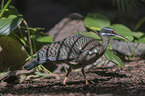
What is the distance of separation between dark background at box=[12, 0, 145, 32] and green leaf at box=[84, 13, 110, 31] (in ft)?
23.3

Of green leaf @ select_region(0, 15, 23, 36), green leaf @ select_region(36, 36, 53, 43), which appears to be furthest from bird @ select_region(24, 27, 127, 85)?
green leaf @ select_region(36, 36, 53, 43)

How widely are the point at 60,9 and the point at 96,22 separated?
908 centimetres

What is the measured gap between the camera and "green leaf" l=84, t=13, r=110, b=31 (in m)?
5.38

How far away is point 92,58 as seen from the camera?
3871 mm

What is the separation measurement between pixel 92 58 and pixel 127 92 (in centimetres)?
106

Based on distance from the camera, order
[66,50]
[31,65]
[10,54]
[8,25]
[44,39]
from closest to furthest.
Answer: [31,65], [66,50], [8,25], [10,54], [44,39]

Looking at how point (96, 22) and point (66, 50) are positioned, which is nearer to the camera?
point (66, 50)

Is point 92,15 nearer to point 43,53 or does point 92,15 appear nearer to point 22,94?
point 43,53

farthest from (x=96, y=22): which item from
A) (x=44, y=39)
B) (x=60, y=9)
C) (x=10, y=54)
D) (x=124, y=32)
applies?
(x=60, y=9)

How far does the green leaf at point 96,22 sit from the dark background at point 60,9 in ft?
23.3

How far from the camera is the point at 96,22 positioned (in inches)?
218

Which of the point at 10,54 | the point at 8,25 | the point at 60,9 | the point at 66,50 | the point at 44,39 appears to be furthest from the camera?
the point at 60,9

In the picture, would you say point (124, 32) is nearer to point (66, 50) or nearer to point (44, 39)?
point (44, 39)

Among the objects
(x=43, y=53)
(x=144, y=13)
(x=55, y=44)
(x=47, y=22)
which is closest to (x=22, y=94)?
(x=43, y=53)
